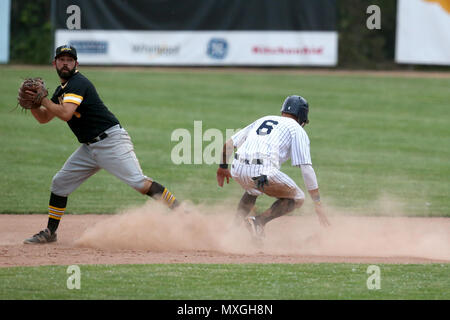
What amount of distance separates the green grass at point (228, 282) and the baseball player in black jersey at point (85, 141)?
1.15 metres

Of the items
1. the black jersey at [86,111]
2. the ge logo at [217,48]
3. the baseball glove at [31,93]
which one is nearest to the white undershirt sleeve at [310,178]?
the black jersey at [86,111]

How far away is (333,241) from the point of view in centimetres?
854

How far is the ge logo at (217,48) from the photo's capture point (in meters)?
24.8

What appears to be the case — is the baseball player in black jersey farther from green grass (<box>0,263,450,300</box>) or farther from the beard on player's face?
green grass (<box>0,263,450,300</box>)

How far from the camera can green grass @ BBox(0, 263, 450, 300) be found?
6.07 metres

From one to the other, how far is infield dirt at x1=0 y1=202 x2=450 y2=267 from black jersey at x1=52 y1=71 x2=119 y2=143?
120 cm

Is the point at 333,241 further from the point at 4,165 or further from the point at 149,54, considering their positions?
the point at 149,54

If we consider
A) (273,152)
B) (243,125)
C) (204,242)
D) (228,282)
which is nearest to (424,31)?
(243,125)

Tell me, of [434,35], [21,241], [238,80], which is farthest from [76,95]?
[434,35]

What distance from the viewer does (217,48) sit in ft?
81.7

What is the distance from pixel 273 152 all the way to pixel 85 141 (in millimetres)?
1990

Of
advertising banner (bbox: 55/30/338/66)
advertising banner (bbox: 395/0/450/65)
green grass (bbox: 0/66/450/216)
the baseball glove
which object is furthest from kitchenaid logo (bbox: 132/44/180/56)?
the baseball glove

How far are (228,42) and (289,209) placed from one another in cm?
1751

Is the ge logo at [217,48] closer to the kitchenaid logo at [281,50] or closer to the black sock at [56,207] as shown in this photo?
the kitchenaid logo at [281,50]
